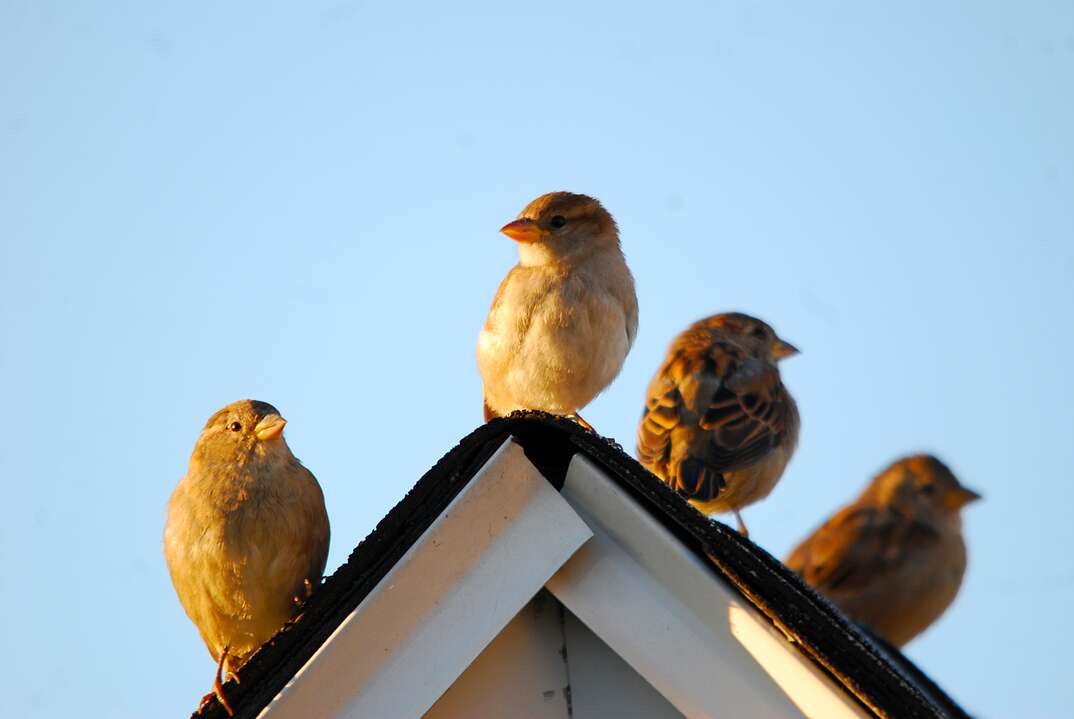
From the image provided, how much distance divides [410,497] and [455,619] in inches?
12.9

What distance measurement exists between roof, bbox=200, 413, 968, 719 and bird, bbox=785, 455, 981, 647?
5.03 m

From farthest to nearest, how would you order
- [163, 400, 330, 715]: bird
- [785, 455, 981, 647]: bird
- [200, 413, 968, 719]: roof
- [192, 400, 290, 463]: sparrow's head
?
[785, 455, 981, 647]: bird → [192, 400, 290, 463]: sparrow's head → [163, 400, 330, 715]: bird → [200, 413, 968, 719]: roof

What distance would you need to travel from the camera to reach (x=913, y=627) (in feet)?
28.7

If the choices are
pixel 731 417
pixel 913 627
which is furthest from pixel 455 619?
pixel 913 627

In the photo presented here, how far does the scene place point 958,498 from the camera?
9461mm

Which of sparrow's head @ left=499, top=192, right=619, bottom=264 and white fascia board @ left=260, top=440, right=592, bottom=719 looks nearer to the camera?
white fascia board @ left=260, top=440, right=592, bottom=719

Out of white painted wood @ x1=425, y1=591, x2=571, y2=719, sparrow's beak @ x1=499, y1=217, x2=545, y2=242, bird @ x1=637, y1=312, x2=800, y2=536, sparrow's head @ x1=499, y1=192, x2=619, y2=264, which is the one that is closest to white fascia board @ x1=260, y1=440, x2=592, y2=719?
white painted wood @ x1=425, y1=591, x2=571, y2=719

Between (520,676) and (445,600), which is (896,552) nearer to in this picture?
(520,676)

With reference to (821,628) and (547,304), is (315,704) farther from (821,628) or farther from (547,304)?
(547,304)

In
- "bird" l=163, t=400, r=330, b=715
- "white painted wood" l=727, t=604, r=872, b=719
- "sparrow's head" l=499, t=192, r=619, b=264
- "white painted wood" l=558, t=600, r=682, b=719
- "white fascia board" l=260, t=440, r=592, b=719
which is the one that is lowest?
"white painted wood" l=727, t=604, r=872, b=719

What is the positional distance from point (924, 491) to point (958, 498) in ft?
0.71

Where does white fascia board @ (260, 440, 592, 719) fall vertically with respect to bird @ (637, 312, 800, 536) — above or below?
below

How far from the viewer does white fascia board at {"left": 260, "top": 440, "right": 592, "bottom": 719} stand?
3.67 meters

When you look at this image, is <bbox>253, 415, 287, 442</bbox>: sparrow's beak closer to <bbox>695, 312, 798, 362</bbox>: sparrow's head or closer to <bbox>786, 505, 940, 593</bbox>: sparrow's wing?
<bbox>786, 505, 940, 593</bbox>: sparrow's wing
